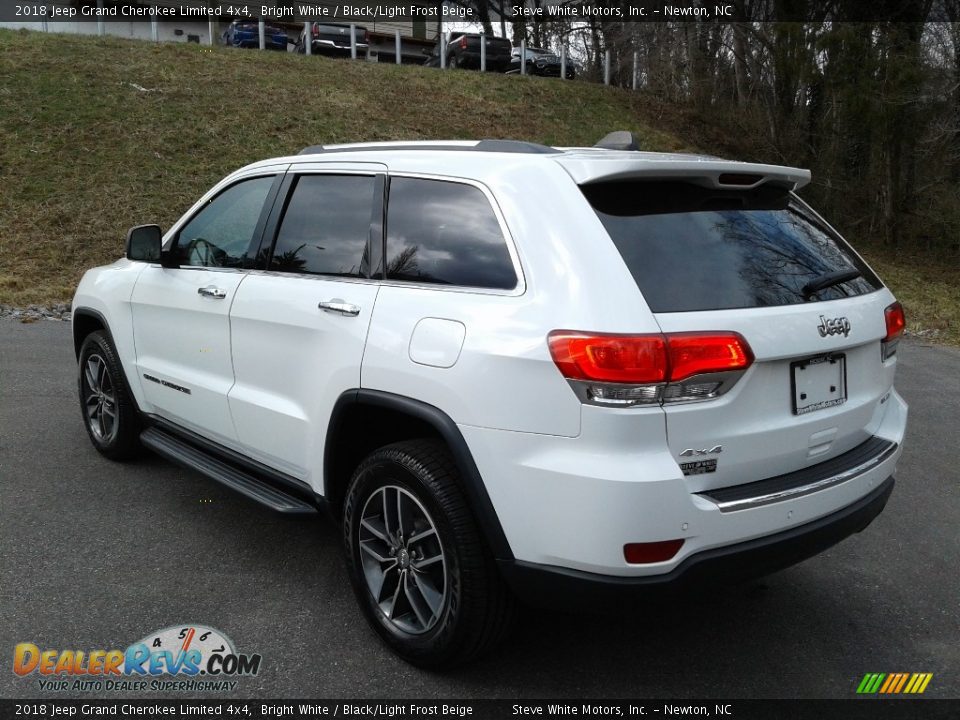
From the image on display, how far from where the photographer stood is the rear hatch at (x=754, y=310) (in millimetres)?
2508

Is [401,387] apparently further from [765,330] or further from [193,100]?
[193,100]

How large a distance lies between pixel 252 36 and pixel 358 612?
27.6 m

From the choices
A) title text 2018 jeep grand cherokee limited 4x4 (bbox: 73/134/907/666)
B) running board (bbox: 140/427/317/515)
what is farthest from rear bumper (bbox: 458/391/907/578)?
running board (bbox: 140/427/317/515)

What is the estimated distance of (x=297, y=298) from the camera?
133 inches

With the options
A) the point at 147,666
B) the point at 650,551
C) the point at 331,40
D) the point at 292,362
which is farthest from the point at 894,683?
the point at 331,40

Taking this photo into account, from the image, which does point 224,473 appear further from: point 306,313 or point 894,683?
point 894,683

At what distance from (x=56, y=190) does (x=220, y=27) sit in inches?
1156

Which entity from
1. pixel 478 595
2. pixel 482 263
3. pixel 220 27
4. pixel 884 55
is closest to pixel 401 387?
pixel 482 263

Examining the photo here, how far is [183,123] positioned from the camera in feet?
58.2

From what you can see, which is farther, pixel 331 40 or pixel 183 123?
pixel 331 40

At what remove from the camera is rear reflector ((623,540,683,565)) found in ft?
7.97

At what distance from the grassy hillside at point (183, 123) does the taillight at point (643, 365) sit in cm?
943

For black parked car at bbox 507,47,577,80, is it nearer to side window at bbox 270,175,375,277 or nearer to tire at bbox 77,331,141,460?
tire at bbox 77,331,141,460

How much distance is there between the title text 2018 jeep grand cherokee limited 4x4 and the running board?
0.02 metres
